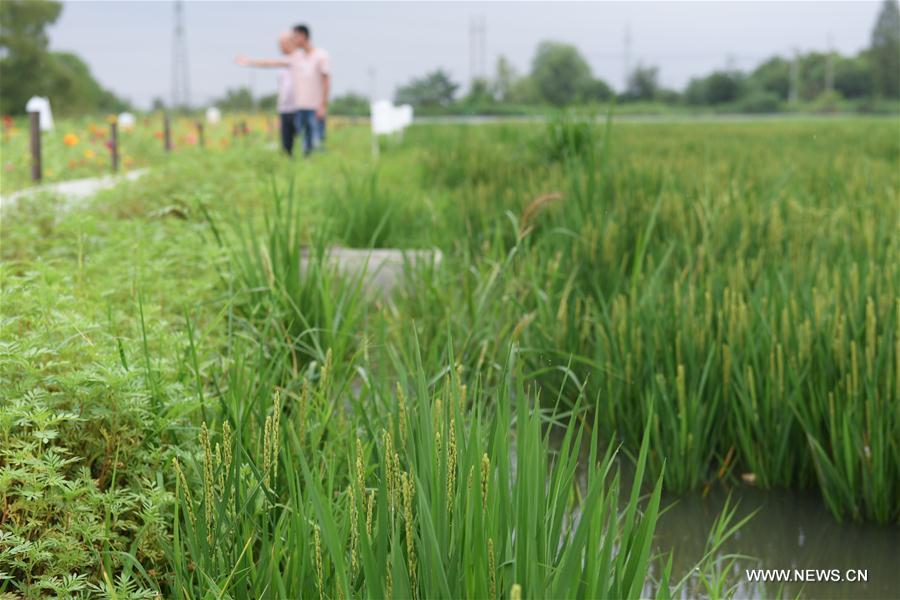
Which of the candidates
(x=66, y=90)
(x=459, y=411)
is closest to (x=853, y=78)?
(x=66, y=90)

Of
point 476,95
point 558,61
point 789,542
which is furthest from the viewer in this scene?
point 558,61

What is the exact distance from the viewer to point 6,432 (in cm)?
188

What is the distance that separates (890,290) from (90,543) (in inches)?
96.6

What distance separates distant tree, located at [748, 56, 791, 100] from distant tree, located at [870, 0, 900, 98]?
641 cm

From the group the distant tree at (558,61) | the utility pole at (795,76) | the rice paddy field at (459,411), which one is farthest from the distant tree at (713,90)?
the rice paddy field at (459,411)

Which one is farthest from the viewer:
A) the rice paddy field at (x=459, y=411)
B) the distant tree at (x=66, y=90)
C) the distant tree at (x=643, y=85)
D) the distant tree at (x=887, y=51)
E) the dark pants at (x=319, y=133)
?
the distant tree at (x=887, y=51)

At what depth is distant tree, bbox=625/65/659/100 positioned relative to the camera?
56062 millimetres

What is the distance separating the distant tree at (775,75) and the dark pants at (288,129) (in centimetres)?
6464

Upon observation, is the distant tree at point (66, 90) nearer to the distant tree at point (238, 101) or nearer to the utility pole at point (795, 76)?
the distant tree at point (238, 101)

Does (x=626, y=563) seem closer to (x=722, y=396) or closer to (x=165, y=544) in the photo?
(x=165, y=544)

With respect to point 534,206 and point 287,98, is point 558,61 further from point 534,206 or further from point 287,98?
point 534,206

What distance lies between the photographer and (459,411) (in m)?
1.56

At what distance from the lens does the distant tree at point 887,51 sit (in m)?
71.7

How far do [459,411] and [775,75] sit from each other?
7837cm
